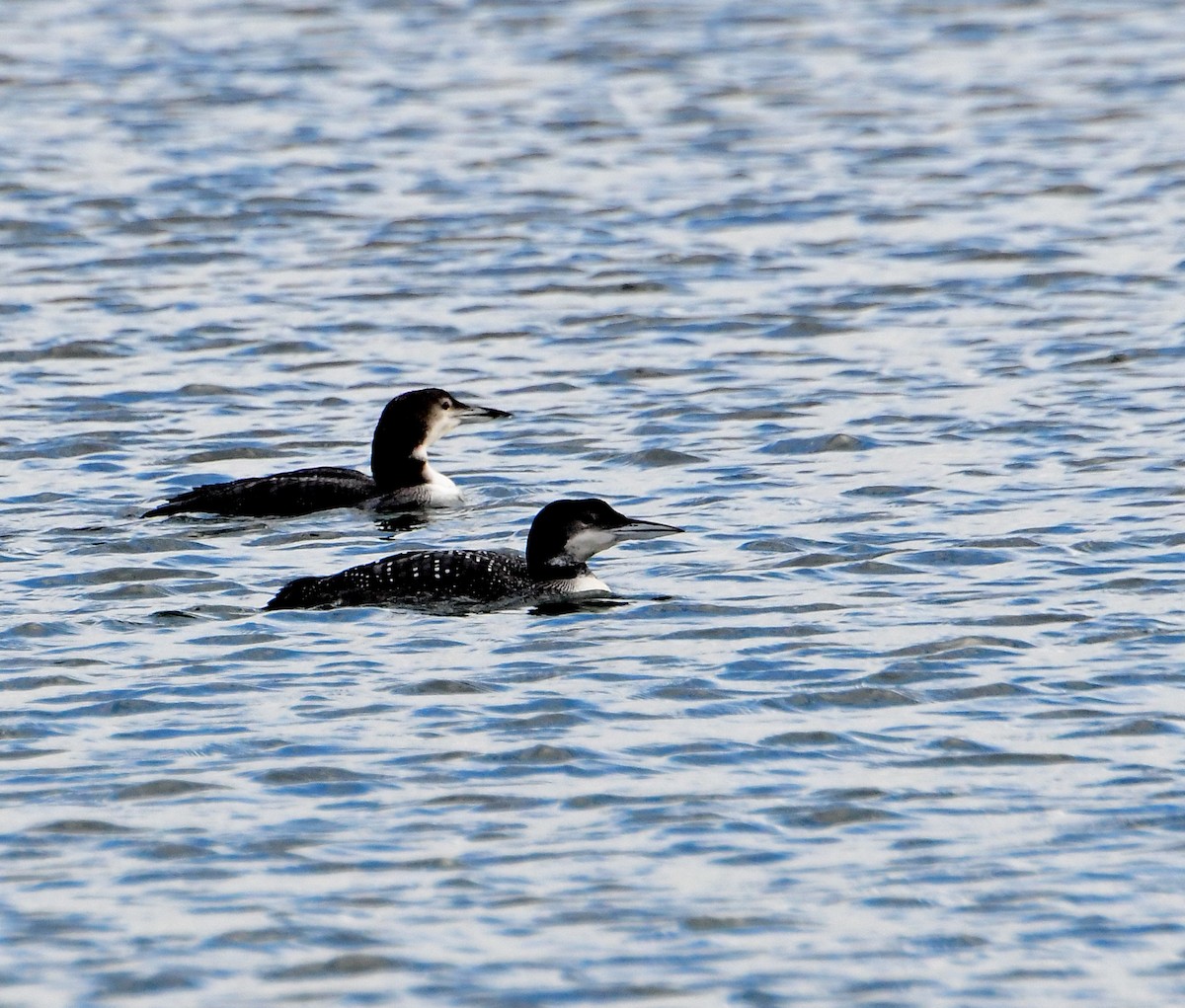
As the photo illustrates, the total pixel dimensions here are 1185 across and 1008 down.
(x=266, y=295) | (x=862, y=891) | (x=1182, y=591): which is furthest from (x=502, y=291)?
(x=862, y=891)

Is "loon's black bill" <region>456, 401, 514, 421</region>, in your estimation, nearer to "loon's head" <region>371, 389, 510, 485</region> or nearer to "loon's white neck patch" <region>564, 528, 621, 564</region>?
"loon's head" <region>371, 389, 510, 485</region>

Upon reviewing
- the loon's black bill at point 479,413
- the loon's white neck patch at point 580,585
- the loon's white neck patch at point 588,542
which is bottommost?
the loon's white neck patch at point 580,585

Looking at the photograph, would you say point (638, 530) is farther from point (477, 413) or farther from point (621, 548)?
point (477, 413)

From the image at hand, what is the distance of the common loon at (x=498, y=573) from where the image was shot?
1080 centimetres

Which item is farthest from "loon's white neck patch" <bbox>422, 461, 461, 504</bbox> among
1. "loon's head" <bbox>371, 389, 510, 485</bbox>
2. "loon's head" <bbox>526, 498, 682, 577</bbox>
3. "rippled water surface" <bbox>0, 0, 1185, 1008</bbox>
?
"loon's head" <bbox>526, 498, 682, 577</bbox>

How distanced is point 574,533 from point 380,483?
96.8 inches

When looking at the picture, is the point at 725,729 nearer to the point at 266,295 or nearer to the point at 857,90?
the point at 266,295

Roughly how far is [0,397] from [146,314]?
8.47 ft

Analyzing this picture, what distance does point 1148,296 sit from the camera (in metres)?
18.0

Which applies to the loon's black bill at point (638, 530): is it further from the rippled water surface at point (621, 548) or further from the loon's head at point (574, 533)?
the rippled water surface at point (621, 548)

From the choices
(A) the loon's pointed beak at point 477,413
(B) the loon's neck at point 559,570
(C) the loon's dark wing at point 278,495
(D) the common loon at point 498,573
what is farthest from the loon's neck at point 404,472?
(B) the loon's neck at point 559,570

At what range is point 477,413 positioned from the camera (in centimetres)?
1393

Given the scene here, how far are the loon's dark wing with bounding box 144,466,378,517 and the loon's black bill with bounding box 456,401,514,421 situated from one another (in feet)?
2.92

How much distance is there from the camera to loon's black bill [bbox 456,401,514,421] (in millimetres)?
13875
